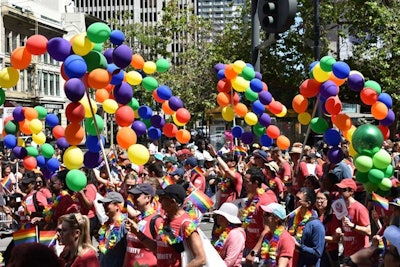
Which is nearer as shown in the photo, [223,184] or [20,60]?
[20,60]

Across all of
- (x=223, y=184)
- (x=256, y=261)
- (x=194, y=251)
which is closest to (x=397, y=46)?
(x=223, y=184)

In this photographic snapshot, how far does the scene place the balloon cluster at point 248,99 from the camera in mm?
11242

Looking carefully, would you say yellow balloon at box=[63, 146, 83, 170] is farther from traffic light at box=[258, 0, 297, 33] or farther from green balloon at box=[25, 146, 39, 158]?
green balloon at box=[25, 146, 39, 158]

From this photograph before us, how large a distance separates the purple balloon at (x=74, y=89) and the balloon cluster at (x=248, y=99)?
372 centimetres

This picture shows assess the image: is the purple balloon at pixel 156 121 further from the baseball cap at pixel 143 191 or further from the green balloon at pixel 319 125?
the baseball cap at pixel 143 191

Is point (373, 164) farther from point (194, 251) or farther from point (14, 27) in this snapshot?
point (14, 27)

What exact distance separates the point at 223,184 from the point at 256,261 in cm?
242

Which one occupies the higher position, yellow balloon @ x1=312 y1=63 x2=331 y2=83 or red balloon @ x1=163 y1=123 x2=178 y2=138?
yellow balloon @ x1=312 y1=63 x2=331 y2=83

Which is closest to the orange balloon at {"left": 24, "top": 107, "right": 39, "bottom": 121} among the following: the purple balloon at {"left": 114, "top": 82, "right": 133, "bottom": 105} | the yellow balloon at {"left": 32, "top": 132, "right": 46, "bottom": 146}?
the yellow balloon at {"left": 32, "top": 132, "right": 46, "bottom": 146}

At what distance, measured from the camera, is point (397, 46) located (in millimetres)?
25328

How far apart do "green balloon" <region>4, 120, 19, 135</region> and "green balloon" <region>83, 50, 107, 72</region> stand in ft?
8.49

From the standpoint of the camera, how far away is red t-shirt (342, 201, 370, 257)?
23.4 ft

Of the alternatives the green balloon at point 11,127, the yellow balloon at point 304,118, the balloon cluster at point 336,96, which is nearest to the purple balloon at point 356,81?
the balloon cluster at point 336,96

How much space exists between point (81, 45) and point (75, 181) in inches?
61.4
